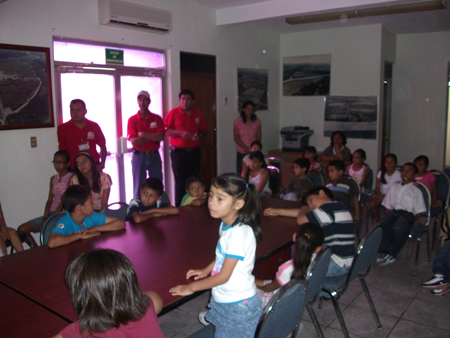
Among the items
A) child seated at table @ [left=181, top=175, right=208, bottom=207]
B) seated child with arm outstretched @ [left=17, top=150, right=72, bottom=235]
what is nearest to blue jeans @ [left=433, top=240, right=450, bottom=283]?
child seated at table @ [left=181, top=175, right=208, bottom=207]

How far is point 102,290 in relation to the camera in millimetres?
1237

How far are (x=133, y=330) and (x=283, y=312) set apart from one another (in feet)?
2.19

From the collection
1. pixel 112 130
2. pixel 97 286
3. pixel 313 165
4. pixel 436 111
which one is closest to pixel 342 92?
pixel 436 111

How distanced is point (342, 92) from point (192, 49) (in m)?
3.12

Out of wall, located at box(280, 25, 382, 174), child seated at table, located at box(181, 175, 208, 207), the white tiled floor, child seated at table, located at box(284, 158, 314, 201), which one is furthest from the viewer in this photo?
wall, located at box(280, 25, 382, 174)

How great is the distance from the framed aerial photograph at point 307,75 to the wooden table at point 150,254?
525cm

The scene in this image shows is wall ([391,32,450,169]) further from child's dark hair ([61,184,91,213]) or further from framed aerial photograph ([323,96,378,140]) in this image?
child's dark hair ([61,184,91,213])

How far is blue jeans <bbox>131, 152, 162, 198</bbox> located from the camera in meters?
5.18

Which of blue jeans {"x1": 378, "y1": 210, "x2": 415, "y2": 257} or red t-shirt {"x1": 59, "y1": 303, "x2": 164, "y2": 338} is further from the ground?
red t-shirt {"x1": 59, "y1": 303, "x2": 164, "y2": 338}

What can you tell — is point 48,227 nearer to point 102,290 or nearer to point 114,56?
point 102,290

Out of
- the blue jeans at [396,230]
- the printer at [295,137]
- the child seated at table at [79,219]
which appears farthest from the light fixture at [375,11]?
the child seated at table at [79,219]

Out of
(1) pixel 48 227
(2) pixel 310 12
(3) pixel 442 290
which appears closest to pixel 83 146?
(1) pixel 48 227

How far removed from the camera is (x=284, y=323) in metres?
1.79

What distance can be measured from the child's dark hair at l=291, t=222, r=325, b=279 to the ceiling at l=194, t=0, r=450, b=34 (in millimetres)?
3553
